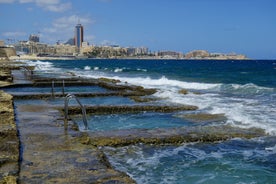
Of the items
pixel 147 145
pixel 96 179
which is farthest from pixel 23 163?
pixel 147 145

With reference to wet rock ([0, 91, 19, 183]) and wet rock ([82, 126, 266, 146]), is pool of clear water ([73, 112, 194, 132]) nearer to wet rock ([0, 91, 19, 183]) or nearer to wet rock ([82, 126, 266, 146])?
wet rock ([82, 126, 266, 146])

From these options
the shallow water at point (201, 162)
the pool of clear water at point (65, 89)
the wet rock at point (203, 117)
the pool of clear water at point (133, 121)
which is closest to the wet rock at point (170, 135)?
the shallow water at point (201, 162)

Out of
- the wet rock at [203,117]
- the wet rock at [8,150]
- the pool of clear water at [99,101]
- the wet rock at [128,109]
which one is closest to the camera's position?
the wet rock at [8,150]

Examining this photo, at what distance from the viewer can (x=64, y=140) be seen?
9.31 meters

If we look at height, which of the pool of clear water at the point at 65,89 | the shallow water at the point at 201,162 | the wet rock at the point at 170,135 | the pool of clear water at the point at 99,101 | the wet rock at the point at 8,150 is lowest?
the pool of clear water at the point at 65,89

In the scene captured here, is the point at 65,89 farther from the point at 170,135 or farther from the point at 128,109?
the point at 170,135

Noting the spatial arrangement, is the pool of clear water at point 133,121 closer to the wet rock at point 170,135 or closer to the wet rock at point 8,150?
the wet rock at point 170,135

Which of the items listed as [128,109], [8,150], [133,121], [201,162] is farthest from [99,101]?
[8,150]

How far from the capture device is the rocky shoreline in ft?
22.2

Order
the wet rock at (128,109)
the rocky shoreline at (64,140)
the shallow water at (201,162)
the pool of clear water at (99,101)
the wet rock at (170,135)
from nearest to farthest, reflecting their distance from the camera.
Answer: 1. the rocky shoreline at (64,140)
2. the shallow water at (201,162)
3. the wet rock at (170,135)
4. the wet rock at (128,109)
5. the pool of clear water at (99,101)

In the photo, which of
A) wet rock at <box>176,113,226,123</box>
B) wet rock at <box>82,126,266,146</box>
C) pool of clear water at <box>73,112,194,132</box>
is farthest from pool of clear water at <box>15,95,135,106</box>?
wet rock at <box>82,126,266,146</box>

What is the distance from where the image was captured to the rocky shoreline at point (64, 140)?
677cm

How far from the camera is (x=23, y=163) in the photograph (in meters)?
7.39

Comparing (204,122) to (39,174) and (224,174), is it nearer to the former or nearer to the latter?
(224,174)
